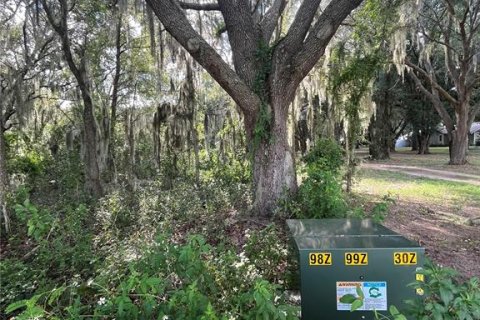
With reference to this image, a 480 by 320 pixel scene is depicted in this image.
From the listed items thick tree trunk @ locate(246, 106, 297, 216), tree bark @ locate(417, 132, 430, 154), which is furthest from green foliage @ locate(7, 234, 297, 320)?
tree bark @ locate(417, 132, 430, 154)

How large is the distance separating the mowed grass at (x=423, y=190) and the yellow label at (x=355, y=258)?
538 cm

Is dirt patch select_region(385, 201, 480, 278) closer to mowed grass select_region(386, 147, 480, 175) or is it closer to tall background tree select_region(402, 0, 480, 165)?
mowed grass select_region(386, 147, 480, 175)

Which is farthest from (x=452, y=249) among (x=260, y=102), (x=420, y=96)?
(x=420, y=96)

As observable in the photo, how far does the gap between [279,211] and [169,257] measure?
3397 mm

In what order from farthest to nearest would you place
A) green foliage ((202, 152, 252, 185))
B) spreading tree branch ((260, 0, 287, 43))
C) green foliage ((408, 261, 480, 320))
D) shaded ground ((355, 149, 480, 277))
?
green foliage ((202, 152, 252, 185)) → spreading tree branch ((260, 0, 287, 43)) → shaded ground ((355, 149, 480, 277)) → green foliage ((408, 261, 480, 320))

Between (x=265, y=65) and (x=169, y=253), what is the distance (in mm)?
4265

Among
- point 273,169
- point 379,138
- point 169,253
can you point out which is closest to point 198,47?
point 273,169

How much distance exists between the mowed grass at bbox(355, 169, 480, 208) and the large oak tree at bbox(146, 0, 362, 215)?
261 cm

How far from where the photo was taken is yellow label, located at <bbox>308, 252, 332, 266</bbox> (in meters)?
1.66

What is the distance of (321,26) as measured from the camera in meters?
5.10

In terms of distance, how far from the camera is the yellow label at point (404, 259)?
164 cm

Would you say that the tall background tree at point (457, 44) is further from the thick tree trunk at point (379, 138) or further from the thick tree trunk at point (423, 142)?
the thick tree trunk at point (423, 142)

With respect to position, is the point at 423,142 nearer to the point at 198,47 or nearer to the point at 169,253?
the point at 198,47

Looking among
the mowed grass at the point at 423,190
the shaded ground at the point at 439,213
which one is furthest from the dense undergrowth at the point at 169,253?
the mowed grass at the point at 423,190
